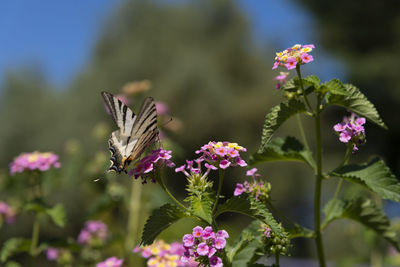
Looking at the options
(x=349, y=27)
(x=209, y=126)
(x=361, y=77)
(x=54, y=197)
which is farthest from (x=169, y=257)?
(x=349, y=27)

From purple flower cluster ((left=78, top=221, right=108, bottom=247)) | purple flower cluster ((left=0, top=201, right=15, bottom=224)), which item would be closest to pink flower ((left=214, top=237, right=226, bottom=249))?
purple flower cluster ((left=78, top=221, right=108, bottom=247))

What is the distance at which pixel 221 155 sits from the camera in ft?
4.27

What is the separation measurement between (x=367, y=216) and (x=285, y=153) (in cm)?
39

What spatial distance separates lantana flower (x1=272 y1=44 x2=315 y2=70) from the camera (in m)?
1.40

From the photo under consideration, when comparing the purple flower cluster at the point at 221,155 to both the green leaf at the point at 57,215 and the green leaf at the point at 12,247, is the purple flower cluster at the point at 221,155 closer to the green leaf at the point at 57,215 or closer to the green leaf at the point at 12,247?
the green leaf at the point at 57,215

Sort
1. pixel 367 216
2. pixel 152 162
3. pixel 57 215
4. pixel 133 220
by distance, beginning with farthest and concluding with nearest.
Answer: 1. pixel 133 220
2. pixel 57 215
3. pixel 367 216
4. pixel 152 162

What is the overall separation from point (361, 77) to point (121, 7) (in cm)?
1039

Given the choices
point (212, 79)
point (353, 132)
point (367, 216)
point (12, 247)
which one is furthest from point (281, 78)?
point (212, 79)

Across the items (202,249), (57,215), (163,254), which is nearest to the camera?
(202,249)

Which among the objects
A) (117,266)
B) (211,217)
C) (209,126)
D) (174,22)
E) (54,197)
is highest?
(174,22)

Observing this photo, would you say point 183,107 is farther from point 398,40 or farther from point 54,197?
point 398,40

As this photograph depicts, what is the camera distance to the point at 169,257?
1735mm

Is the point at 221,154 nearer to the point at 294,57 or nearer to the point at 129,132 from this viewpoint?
the point at 294,57

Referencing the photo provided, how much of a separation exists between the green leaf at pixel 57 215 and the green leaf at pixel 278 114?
1245mm
